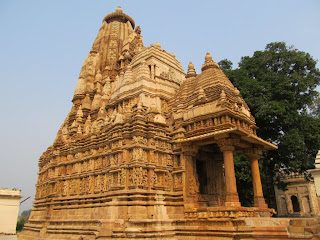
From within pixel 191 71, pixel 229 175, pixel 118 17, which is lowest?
pixel 229 175

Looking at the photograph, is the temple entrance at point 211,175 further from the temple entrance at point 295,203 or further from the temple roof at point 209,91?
the temple entrance at point 295,203

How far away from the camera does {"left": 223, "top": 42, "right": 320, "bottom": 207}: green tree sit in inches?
815

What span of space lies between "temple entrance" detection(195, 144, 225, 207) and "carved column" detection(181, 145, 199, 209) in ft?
3.51

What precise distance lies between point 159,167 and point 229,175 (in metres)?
3.48

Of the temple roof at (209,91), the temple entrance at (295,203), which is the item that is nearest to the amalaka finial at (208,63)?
the temple roof at (209,91)

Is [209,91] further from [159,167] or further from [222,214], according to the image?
[222,214]

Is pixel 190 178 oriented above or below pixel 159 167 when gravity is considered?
below

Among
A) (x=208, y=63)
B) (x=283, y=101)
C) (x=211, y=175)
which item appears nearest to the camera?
(x=211, y=175)

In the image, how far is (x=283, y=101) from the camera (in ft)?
71.0

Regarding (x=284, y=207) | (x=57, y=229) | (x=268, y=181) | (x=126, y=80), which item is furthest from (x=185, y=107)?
(x=284, y=207)

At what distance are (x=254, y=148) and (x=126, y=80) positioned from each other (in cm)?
928

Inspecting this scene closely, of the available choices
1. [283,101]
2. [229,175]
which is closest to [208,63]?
[229,175]

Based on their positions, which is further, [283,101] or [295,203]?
[295,203]

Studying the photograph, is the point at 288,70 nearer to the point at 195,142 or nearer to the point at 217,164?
the point at 217,164
